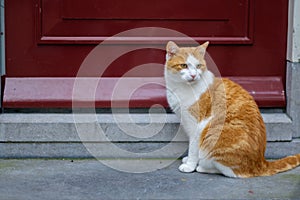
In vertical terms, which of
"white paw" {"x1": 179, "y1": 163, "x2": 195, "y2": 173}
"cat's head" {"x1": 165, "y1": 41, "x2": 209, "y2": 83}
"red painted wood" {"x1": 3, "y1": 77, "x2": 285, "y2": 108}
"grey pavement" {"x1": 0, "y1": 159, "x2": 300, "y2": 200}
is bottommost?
"grey pavement" {"x1": 0, "y1": 159, "x2": 300, "y2": 200}

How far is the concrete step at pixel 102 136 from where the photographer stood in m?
5.14

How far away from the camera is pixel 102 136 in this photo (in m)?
5.17

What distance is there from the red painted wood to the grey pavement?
54 cm

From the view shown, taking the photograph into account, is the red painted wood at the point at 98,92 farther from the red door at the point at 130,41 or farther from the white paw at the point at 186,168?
the white paw at the point at 186,168

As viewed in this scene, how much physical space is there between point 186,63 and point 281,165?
1.08 metres

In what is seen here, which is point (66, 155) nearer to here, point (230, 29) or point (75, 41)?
point (75, 41)

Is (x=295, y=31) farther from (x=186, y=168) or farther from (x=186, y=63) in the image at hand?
(x=186, y=168)

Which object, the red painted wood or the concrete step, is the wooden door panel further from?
the concrete step

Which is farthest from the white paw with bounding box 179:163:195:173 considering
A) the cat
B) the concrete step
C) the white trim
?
the white trim

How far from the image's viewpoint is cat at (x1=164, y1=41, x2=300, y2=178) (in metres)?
4.64

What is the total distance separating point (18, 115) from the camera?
5258 millimetres

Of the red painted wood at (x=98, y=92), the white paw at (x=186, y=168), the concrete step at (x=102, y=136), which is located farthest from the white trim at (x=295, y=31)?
the white paw at (x=186, y=168)

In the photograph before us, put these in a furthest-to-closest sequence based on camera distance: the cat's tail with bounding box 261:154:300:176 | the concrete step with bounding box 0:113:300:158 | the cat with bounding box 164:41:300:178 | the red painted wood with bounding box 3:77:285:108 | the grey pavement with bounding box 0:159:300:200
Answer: the red painted wood with bounding box 3:77:285:108 → the concrete step with bounding box 0:113:300:158 → the cat's tail with bounding box 261:154:300:176 → the cat with bounding box 164:41:300:178 → the grey pavement with bounding box 0:159:300:200

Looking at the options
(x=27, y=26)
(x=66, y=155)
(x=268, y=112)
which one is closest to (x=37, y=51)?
(x=27, y=26)
